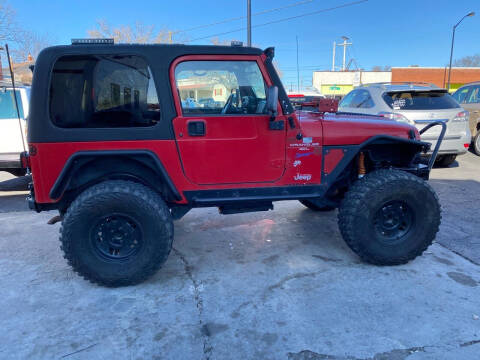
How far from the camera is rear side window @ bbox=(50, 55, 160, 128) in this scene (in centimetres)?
271

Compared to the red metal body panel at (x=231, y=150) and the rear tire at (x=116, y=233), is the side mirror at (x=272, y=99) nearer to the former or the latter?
the red metal body panel at (x=231, y=150)

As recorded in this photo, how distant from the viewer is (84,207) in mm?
2689

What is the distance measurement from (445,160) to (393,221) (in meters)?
5.18

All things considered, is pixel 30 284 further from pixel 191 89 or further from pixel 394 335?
pixel 394 335

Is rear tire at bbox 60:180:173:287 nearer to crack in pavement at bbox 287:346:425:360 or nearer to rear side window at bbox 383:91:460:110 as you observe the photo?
crack in pavement at bbox 287:346:425:360

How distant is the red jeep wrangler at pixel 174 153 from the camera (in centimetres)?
271

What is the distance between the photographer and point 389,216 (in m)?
3.17

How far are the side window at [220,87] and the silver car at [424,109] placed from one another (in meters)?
3.96

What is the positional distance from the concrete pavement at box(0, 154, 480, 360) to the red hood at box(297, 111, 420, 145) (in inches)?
47.5

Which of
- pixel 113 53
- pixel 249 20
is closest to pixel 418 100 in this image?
pixel 113 53

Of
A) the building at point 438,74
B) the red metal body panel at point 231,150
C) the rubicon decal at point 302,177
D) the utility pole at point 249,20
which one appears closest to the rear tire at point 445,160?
the rubicon decal at point 302,177

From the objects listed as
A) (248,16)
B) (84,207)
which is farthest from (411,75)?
(84,207)

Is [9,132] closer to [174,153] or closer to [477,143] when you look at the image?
[174,153]

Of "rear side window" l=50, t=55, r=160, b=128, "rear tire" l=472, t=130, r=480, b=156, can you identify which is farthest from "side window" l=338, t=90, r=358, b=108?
"rear side window" l=50, t=55, r=160, b=128
